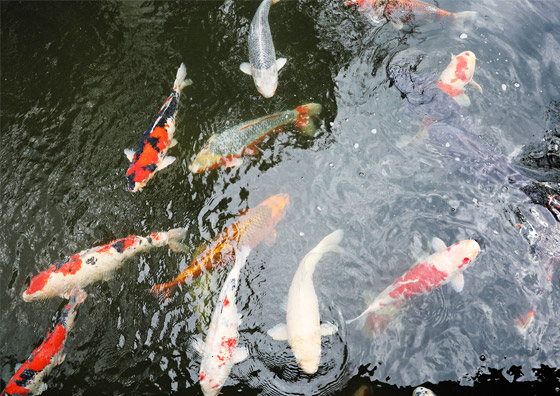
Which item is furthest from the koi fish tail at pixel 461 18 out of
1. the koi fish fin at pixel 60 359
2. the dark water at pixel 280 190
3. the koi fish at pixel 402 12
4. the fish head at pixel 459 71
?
the koi fish fin at pixel 60 359

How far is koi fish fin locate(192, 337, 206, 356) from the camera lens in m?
3.68

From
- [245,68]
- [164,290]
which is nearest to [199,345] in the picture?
[164,290]

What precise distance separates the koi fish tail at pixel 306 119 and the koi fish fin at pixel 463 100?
1.62 meters

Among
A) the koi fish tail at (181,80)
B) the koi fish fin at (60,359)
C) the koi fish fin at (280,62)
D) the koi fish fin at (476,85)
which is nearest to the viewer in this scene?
the koi fish fin at (60,359)

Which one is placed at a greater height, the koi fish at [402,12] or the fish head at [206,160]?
the koi fish at [402,12]

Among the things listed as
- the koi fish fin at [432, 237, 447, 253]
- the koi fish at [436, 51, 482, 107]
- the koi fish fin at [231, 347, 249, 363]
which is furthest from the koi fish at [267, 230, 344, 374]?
the koi fish at [436, 51, 482, 107]

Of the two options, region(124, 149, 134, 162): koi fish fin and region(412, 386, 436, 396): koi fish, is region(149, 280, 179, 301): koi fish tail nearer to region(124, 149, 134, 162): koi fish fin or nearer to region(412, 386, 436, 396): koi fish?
region(124, 149, 134, 162): koi fish fin

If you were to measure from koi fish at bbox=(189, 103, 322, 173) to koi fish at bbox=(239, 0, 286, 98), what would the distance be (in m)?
0.46

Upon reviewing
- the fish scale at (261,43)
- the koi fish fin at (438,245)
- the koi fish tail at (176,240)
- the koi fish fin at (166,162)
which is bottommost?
the koi fish fin at (438,245)

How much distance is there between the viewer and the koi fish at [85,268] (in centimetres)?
395

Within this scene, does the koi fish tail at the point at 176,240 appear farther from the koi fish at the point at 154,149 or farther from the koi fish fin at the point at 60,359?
the koi fish fin at the point at 60,359

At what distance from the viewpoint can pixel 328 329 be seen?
3.70 m

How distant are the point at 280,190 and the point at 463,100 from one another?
7.62ft

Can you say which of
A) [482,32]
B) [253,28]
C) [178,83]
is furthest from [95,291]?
[482,32]
